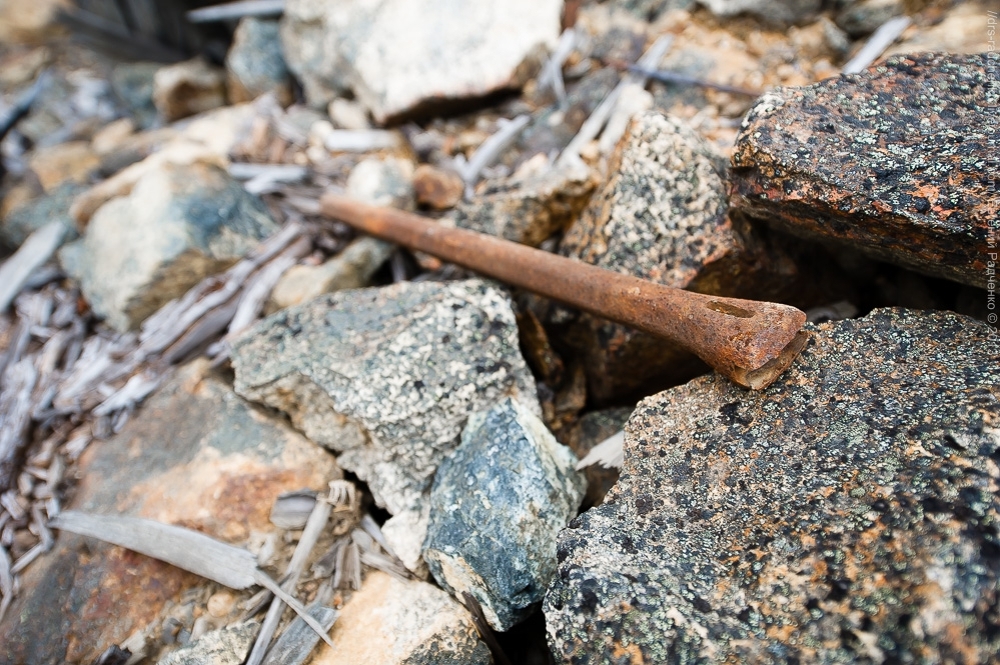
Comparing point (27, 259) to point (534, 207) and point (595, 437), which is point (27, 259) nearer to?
point (534, 207)

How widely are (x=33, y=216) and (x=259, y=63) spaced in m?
1.99

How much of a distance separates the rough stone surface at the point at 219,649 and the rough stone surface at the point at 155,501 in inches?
10.9

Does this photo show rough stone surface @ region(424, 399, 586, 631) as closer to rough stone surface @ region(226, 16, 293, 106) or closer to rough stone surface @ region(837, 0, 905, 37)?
rough stone surface @ region(837, 0, 905, 37)

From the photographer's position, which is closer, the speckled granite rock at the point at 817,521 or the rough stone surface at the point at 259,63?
the speckled granite rock at the point at 817,521

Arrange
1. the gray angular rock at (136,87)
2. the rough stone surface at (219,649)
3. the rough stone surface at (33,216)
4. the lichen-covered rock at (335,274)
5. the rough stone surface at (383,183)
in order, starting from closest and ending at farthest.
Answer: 1. the rough stone surface at (219,649)
2. the lichen-covered rock at (335,274)
3. the rough stone surface at (383,183)
4. the rough stone surface at (33,216)
5. the gray angular rock at (136,87)

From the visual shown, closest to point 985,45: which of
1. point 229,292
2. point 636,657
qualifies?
point 636,657

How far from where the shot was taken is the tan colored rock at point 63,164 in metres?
4.43

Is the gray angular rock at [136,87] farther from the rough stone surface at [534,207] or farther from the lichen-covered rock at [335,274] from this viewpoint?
the rough stone surface at [534,207]

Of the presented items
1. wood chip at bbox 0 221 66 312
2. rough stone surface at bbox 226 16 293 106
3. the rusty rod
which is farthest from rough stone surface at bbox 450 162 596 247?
wood chip at bbox 0 221 66 312

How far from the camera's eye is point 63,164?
15.0 ft

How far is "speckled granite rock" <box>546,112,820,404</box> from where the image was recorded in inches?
81.7

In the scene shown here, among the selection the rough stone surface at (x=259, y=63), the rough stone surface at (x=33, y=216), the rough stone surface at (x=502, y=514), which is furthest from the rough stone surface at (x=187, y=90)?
the rough stone surface at (x=502, y=514)

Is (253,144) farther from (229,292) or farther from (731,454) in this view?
(731,454)

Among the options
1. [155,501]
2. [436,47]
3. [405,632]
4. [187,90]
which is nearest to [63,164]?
[187,90]
